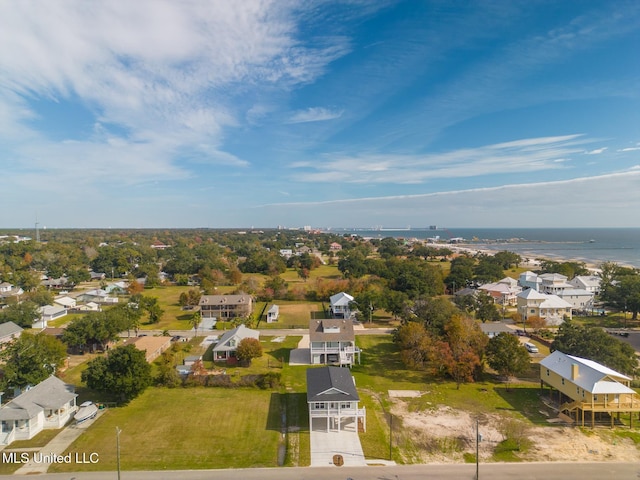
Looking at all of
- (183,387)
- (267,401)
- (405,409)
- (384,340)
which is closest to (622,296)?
(384,340)

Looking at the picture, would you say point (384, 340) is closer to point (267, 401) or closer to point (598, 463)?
point (267, 401)

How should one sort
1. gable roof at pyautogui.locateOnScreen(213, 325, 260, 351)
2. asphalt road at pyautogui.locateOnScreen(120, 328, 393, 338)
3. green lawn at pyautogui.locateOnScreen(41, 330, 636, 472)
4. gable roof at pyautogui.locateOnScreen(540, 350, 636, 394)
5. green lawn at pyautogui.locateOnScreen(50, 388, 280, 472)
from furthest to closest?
asphalt road at pyautogui.locateOnScreen(120, 328, 393, 338) → gable roof at pyautogui.locateOnScreen(213, 325, 260, 351) → gable roof at pyautogui.locateOnScreen(540, 350, 636, 394) → green lawn at pyautogui.locateOnScreen(41, 330, 636, 472) → green lawn at pyautogui.locateOnScreen(50, 388, 280, 472)

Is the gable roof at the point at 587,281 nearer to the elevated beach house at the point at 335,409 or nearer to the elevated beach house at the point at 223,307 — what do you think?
the elevated beach house at the point at 223,307

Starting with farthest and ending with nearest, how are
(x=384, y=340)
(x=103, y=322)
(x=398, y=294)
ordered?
(x=398, y=294)
(x=384, y=340)
(x=103, y=322)

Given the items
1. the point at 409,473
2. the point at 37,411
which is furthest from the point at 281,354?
the point at 409,473

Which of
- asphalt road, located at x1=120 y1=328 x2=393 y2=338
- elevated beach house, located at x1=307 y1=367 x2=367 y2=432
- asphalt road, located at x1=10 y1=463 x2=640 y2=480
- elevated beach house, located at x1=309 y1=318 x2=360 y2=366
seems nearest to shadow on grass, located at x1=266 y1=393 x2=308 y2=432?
elevated beach house, located at x1=307 y1=367 x2=367 y2=432

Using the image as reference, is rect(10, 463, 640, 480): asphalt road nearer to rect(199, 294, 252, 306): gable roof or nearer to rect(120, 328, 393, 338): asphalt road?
rect(120, 328, 393, 338): asphalt road
